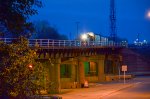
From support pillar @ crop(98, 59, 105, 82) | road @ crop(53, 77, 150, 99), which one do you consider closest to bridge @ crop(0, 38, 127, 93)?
support pillar @ crop(98, 59, 105, 82)

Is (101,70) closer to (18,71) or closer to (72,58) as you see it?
(72,58)

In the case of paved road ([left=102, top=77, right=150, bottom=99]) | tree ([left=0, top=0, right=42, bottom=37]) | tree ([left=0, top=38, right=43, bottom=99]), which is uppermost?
tree ([left=0, top=0, right=42, bottom=37])

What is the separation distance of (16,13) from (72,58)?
44.3 m

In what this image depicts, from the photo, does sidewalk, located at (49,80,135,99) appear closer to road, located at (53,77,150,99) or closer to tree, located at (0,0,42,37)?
road, located at (53,77,150,99)

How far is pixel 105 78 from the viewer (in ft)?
285

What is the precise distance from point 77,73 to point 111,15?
62.9 meters

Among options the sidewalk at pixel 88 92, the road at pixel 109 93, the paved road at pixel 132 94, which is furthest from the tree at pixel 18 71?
the sidewalk at pixel 88 92

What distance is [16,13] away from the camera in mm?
24406

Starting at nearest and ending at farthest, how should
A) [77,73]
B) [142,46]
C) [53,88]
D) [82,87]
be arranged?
[53,88]
[82,87]
[77,73]
[142,46]

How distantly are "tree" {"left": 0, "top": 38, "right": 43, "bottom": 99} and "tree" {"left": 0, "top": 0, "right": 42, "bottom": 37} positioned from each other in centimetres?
287

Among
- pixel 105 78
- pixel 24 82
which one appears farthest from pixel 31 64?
pixel 105 78

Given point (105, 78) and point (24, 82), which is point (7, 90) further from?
point (105, 78)

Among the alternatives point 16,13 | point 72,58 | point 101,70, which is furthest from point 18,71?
point 101,70

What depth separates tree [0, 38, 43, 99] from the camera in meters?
27.2
